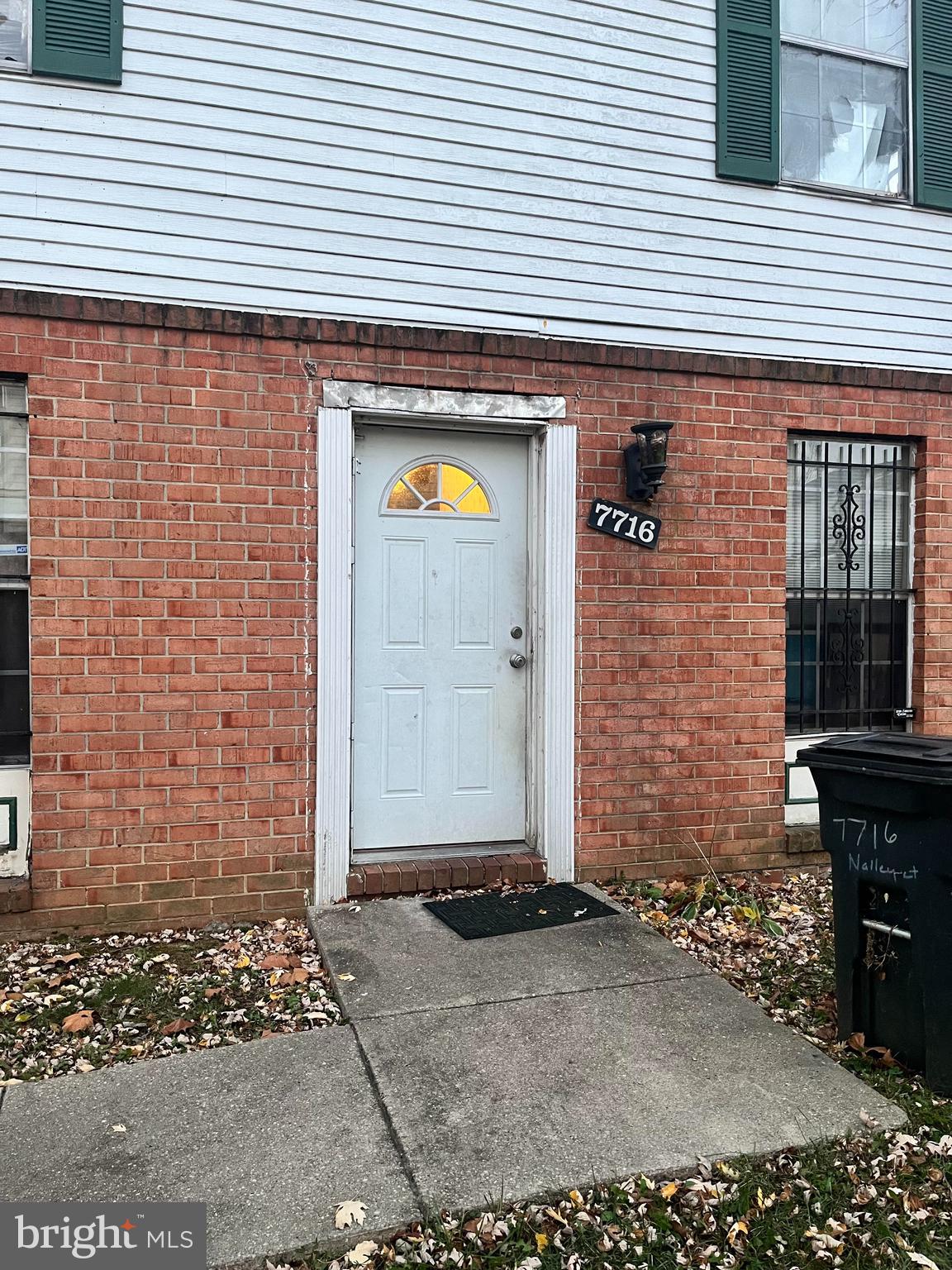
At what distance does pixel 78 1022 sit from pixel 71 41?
4.25 m

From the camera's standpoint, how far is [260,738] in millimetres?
4836

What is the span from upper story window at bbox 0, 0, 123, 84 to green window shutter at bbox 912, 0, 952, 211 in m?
4.63

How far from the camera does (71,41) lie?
448 cm

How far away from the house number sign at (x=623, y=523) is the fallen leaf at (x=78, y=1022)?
336cm

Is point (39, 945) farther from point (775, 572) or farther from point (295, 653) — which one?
point (775, 572)

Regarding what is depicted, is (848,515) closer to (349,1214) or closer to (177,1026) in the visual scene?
(177,1026)

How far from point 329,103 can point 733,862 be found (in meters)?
4.60

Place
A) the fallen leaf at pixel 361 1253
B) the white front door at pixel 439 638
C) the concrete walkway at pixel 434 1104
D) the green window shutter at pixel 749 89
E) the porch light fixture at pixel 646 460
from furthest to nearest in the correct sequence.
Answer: the green window shutter at pixel 749 89
the porch light fixture at pixel 646 460
the white front door at pixel 439 638
the concrete walkway at pixel 434 1104
the fallen leaf at pixel 361 1253

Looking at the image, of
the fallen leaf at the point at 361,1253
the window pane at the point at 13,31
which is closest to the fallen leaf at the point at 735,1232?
the fallen leaf at the point at 361,1253

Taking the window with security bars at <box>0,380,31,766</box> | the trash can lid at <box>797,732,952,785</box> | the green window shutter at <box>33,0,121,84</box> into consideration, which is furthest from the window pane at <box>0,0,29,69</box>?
the trash can lid at <box>797,732,952,785</box>

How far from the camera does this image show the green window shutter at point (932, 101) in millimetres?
6066

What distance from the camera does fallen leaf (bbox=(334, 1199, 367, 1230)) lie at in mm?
2564

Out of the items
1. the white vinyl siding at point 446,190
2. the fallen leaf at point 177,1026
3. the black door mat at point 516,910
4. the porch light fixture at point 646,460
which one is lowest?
the fallen leaf at point 177,1026

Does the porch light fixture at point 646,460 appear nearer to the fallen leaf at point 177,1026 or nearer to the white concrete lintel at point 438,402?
the white concrete lintel at point 438,402
